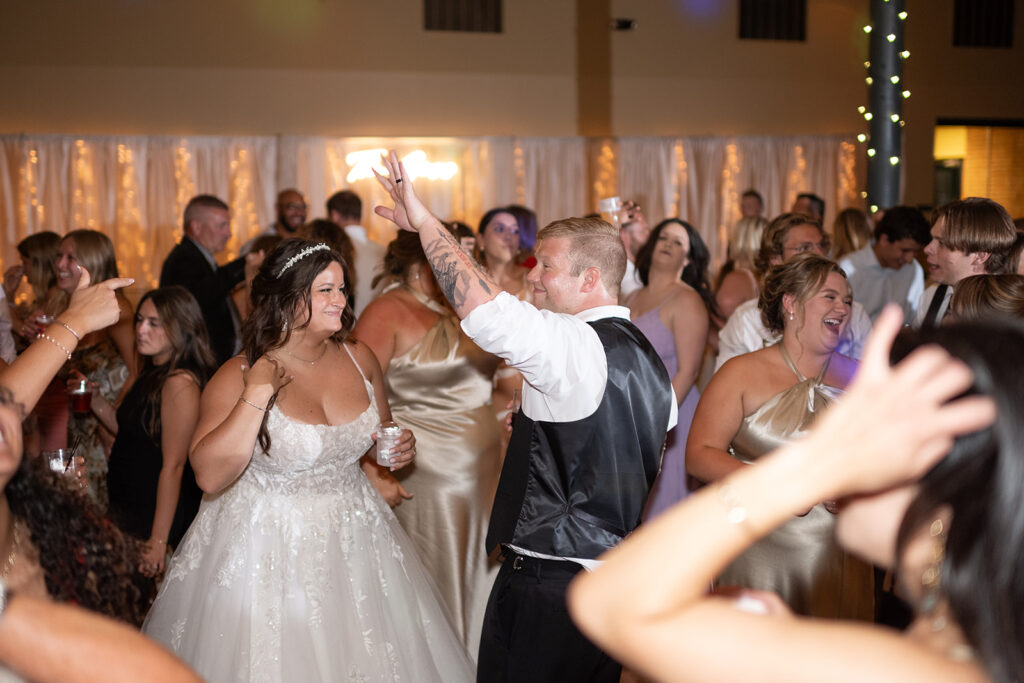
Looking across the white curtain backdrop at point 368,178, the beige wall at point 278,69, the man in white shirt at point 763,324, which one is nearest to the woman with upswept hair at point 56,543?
the man in white shirt at point 763,324

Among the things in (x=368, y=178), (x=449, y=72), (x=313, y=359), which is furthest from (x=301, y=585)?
(x=449, y=72)

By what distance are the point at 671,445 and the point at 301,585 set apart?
1905 millimetres

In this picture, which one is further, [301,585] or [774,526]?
[301,585]

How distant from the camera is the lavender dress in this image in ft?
13.0

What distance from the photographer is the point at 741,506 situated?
2.84 ft

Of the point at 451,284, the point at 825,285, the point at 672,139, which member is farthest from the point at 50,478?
the point at 672,139

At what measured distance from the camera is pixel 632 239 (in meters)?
5.71

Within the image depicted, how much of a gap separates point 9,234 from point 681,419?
273 inches

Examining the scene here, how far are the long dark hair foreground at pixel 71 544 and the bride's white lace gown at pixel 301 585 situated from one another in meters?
1.06

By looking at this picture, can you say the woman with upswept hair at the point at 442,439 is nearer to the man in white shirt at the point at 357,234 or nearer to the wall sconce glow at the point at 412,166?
the man in white shirt at the point at 357,234

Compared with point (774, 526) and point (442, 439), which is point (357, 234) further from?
point (774, 526)

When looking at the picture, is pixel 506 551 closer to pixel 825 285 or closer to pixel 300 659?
pixel 300 659

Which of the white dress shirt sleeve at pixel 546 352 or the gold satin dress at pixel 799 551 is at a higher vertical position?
the white dress shirt sleeve at pixel 546 352

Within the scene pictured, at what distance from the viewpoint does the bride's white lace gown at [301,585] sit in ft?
7.72
